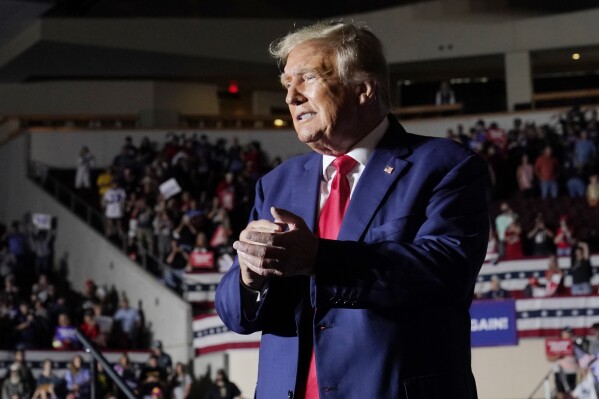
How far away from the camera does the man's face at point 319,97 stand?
2.53 meters

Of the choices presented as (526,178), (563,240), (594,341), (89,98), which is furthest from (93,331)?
(89,98)

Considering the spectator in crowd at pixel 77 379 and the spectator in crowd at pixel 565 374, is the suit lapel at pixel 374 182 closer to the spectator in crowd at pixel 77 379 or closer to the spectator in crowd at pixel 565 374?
the spectator in crowd at pixel 565 374

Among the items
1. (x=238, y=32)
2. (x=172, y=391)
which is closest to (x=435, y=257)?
(x=172, y=391)

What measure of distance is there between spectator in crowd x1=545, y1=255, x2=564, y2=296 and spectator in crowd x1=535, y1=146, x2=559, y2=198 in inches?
154

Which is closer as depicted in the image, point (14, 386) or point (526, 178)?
point (14, 386)

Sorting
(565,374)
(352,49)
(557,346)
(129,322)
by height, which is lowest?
(565,374)

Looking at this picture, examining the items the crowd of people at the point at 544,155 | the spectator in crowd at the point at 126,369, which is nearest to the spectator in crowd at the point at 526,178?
the crowd of people at the point at 544,155

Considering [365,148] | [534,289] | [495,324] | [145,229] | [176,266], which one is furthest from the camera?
[145,229]

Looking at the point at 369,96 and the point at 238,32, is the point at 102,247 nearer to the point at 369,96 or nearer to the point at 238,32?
the point at 238,32

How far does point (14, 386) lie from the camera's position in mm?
14359

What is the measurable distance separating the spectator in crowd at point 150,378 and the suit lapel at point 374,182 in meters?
11.7

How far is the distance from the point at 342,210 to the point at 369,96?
10.8 inches

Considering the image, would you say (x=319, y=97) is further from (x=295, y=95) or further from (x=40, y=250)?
(x=40, y=250)

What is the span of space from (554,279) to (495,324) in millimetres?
1960
